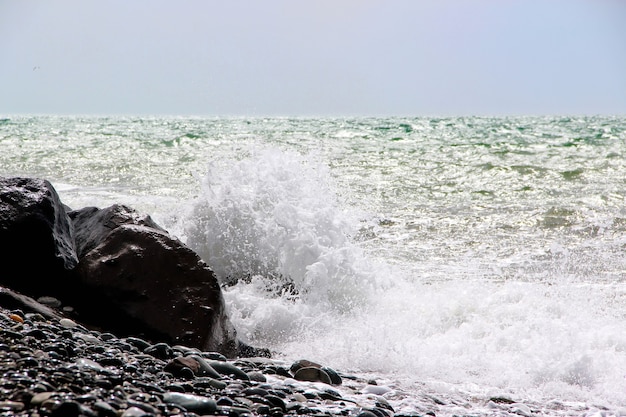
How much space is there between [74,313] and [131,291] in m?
0.35

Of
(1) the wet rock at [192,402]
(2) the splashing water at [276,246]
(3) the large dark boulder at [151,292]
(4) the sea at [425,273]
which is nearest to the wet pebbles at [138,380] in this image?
(1) the wet rock at [192,402]

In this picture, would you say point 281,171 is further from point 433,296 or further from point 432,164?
point 432,164

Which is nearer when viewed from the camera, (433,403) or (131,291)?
(433,403)

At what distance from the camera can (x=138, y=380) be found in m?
2.62

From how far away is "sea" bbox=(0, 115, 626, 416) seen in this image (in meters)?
3.89

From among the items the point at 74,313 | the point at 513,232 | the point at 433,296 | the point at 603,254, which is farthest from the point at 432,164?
the point at 74,313

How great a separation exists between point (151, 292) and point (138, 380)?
1349mm

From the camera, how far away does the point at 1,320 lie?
3.07 metres

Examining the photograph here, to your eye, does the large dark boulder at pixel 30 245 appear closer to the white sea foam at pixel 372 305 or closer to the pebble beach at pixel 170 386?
the pebble beach at pixel 170 386

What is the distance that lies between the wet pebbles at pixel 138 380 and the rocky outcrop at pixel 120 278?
0.28m

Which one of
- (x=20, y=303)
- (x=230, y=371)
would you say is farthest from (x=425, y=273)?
(x=20, y=303)

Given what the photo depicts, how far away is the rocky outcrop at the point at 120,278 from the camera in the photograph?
3.86 m

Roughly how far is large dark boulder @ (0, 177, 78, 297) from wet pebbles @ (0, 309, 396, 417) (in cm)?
51

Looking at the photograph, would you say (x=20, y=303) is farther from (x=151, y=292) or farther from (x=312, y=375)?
(x=312, y=375)
